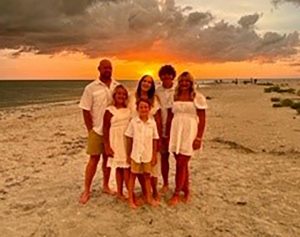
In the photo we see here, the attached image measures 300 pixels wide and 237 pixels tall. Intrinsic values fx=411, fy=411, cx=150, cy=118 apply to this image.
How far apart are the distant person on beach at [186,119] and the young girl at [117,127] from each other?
0.79 meters

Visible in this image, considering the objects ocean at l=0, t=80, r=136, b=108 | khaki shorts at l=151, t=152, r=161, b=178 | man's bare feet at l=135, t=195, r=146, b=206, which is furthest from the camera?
ocean at l=0, t=80, r=136, b=108

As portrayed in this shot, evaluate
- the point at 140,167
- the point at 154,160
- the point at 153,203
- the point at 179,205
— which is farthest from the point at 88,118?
the point at 179,205

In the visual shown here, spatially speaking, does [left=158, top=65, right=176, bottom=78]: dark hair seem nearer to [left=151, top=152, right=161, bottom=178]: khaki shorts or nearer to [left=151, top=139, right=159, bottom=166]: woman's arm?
[left=151, top=139, right=159, bottom=166]: woman's arm

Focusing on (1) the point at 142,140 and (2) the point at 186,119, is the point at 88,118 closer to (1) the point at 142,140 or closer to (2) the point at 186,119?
(1) the point at 142,140

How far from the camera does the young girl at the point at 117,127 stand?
21.9 feet

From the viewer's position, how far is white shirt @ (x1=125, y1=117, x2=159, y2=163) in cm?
651

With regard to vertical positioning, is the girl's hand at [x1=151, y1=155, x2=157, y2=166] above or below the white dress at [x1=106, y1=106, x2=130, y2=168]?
below

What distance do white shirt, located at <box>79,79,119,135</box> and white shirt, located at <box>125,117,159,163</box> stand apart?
55cm

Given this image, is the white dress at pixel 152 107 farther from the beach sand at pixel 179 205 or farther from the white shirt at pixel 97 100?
the beach sand at pixel 179 205

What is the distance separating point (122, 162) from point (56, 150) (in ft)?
23.3

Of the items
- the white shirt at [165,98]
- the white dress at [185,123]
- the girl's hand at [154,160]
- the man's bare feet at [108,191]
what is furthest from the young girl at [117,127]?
the man's bare feet at [108,191]

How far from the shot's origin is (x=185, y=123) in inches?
263

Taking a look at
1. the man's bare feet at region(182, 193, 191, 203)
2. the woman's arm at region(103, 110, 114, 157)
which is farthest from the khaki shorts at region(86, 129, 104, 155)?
the man's bare feet at region(182, 193, 191, 203)

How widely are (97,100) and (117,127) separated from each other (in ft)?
1.81
